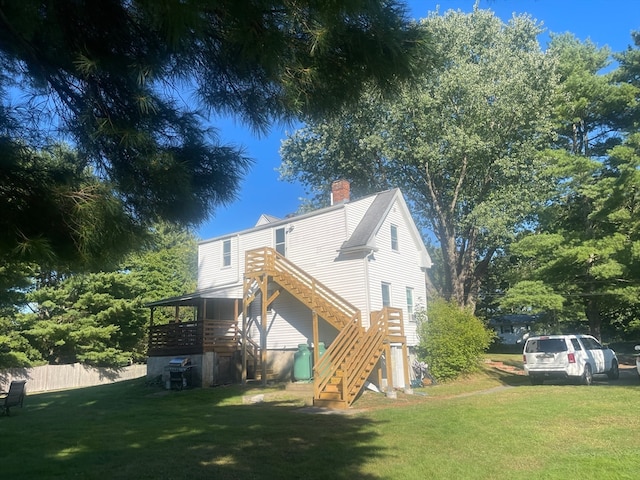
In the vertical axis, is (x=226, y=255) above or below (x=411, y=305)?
above

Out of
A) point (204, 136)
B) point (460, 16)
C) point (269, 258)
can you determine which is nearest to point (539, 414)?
point (204, 136)

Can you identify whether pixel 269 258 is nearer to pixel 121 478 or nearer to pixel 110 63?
pixel 121 478

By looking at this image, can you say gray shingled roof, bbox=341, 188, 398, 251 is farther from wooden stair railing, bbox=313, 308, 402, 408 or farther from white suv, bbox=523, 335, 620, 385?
white suv, bbox=523, 335, 620, 385

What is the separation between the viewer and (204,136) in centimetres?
480

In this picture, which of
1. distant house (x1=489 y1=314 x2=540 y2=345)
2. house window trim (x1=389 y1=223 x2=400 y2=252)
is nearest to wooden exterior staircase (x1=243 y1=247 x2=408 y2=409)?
house window trim (x1=389 y1=223 x2=400 y2=252)

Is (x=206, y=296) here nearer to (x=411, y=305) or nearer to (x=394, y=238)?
(x=394, y=238)

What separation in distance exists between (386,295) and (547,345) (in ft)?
21.4

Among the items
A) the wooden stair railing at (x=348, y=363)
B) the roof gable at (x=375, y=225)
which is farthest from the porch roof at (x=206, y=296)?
the wooden stair railing at (x=348, y=363)

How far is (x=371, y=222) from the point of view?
20.5m

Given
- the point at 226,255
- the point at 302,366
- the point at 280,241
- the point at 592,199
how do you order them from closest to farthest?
the point at 302,366 < the point at 280,241 < the point at 592,199 < the point at 226,255

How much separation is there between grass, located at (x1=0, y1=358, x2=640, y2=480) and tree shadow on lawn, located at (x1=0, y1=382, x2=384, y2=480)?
0.02 metres

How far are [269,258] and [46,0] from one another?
16.7 m

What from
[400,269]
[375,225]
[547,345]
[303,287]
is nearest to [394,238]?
[400,269]

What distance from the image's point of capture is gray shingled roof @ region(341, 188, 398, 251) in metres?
19.5
